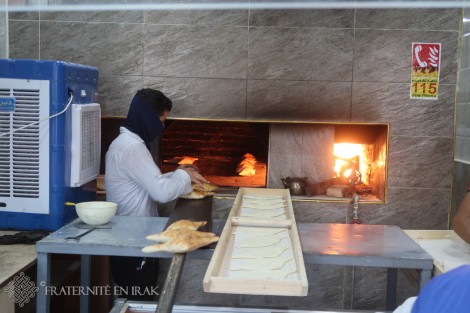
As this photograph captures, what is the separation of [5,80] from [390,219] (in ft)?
11.6

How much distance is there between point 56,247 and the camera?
9.34 feet

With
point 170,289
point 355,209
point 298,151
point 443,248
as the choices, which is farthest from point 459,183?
point 170,289

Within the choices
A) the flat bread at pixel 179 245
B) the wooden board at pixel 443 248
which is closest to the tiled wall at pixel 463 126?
the wooden board at pixel 443 248

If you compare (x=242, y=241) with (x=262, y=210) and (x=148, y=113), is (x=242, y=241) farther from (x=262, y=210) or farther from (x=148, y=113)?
(x=148, y=113)

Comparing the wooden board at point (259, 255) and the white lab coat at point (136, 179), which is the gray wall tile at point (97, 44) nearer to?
the white lab coat at point (136, 179)

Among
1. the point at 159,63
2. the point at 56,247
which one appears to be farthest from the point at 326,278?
the point at 56,247

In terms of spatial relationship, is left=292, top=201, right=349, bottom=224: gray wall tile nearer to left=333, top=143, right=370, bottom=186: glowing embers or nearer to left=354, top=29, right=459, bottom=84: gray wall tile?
left=333, top=143, right=370, bottom=186: glowing embers

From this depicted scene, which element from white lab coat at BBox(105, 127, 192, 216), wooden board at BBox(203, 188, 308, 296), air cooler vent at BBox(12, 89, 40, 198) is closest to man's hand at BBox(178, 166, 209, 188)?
white lab coat at BBox(105, 127, 192, 216)

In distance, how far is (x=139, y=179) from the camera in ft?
12.7

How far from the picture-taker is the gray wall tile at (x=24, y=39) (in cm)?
519

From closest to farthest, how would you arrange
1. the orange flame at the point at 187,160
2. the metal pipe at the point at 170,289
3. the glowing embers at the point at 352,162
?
the metal pipe at the point at 170,289, the glowing embers at the point at 352,162, the orange flame at the point at 187,160

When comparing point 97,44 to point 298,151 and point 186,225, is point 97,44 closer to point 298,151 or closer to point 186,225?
point 298,151

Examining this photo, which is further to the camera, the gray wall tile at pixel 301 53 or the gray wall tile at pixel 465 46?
the gray wall tile at pixel 301 53

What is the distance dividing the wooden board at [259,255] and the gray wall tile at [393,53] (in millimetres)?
2126
